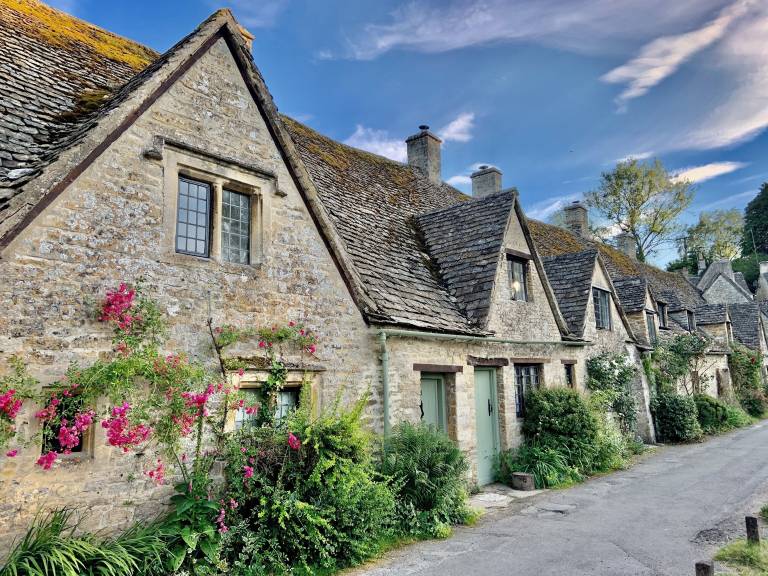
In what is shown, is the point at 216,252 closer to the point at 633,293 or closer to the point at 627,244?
the point at 633,293

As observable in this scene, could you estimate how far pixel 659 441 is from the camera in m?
18.6

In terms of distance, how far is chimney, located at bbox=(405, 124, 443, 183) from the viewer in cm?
1945

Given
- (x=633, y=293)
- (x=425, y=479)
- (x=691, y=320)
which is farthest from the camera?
(x=691, y=320)

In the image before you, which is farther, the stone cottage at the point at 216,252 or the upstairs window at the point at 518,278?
the upstairs window at the point at 518,278

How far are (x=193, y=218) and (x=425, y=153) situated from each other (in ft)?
44.1

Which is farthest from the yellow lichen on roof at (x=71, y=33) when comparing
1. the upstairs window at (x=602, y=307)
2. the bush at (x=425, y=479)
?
the upstairs window at (x=602, y=307)

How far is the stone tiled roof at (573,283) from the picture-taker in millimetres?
15805

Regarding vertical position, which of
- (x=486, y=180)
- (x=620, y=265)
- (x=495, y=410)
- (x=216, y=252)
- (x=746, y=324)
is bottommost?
(x=495, y=410)

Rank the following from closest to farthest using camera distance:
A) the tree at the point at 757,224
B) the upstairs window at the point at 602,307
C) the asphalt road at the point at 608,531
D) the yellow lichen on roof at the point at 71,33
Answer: the asphalt road at the point at 608,531, the yellow lichen on roof at the point at 71,33, the upstairs window at the point at 602,307, the tree at the point at 757,224

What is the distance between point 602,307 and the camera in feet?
57.3

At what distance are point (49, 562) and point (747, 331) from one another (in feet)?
131

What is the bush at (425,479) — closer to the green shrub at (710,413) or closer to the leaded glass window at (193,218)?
the leaded glass window at (193,218)

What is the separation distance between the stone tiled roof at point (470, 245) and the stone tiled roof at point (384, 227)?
0.50 feet

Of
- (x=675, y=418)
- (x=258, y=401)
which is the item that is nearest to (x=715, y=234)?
(x=675, y=418)
